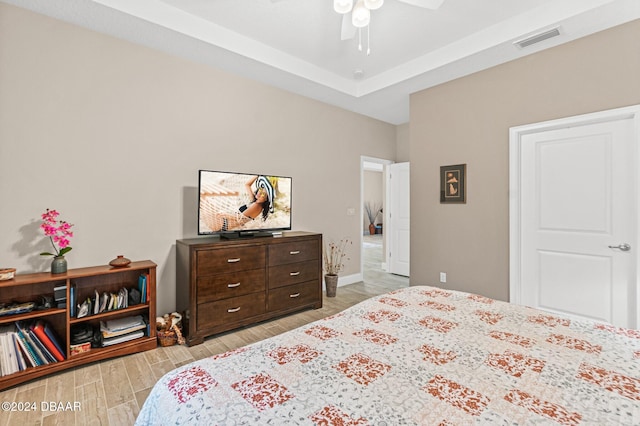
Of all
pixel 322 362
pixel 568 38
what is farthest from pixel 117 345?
pixel 568 38

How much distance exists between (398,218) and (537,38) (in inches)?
128

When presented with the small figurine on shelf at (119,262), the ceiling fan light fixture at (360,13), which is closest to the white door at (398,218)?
the ceiling fan light fixture at (360,13)

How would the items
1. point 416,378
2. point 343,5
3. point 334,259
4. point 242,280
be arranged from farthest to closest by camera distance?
point 334,259
point 242,280
point 343,5
point 416,378

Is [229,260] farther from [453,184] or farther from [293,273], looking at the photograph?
[453,184]

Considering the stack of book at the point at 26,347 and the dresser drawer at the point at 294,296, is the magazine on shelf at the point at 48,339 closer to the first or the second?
the stack of book at the point at 26,347

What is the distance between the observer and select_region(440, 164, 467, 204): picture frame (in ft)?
11.6

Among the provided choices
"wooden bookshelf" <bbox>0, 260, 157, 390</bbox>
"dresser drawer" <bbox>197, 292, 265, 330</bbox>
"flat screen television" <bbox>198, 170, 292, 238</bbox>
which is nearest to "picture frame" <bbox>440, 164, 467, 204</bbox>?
"flat screen television" <bbox>198, 170, 292, 238</bbox>

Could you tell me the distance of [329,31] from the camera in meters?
2.92

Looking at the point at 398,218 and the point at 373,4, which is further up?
the point at 373,4

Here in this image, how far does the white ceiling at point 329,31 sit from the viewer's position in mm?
2461

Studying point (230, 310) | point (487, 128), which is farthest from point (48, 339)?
point (487, 128)

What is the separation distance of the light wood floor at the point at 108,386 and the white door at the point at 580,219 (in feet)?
8.65

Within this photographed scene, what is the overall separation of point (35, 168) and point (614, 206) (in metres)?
4.77

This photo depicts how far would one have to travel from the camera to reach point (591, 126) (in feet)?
8.98
